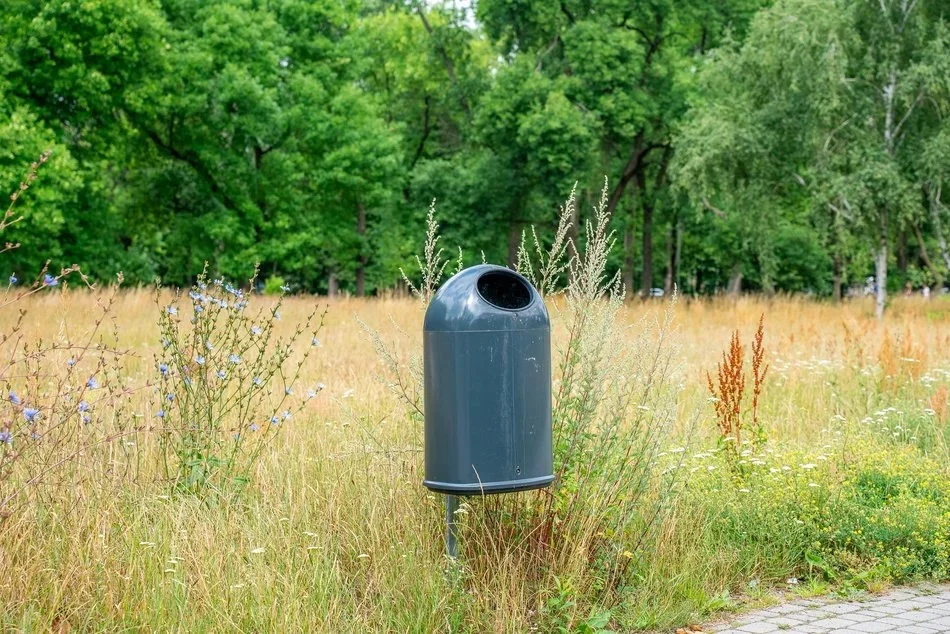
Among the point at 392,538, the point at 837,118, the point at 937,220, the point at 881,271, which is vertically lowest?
the point at 392,538

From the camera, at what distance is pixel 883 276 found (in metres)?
23.8

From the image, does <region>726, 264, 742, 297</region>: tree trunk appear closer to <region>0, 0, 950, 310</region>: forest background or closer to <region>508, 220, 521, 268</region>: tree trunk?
<region>0, 0, 950, 310</region>: forest background

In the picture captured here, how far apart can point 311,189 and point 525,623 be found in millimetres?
31790

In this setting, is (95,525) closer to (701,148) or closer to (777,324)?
(777,324)

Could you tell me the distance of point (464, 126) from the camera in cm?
3794

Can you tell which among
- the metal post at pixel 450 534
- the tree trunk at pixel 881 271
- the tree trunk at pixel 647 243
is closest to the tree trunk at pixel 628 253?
the tree trunk at pixel 647 243

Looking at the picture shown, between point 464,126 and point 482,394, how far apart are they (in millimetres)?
34412

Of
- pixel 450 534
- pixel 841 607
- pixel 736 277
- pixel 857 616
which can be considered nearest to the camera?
pixel 450 534

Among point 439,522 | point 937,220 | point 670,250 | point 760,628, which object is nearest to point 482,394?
point 439,522

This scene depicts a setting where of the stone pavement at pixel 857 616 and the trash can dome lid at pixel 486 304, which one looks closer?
the trash can dome lid at pixel 486 304

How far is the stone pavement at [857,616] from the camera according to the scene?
474 cm

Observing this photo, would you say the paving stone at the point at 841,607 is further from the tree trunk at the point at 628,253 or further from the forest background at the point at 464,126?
the tree trunk at the point at 628,253

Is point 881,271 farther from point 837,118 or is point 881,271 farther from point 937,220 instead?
point 837,118

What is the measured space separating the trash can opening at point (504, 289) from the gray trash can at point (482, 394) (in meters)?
0.12
